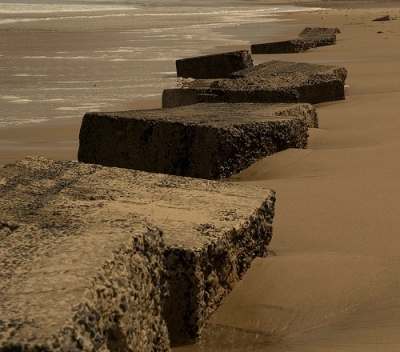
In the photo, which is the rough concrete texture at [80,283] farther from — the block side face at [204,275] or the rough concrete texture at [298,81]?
the rough concrete texture at [298,81]

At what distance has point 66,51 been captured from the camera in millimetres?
13141

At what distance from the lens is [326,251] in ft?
9.38

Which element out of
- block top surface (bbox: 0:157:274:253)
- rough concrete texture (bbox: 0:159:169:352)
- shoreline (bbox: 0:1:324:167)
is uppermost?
rough concrete texture (bbox: 0:159:169:352)

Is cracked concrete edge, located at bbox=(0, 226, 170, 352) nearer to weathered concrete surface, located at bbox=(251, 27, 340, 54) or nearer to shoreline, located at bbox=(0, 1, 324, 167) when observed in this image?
shoreline, located at bbox=(0, 1, 324, 167)

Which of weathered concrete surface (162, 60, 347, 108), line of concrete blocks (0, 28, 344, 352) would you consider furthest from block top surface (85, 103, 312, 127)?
weathered concrete surface (162, 60, 347, 108)

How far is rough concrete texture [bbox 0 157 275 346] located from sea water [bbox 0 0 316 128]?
152 inches

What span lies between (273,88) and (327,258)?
12.0 feet

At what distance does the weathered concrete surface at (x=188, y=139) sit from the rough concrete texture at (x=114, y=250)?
3.46ft

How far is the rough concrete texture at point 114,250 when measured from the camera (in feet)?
5.41

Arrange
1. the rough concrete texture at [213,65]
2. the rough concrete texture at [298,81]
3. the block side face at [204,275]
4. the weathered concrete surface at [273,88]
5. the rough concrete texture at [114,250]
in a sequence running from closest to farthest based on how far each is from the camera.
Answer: the rough concrete texture at [114,250] → the block side face at [204,275] → the weathered concrete surface at [273,88] → the rough concrete texture at [298,81] → the rough concrete texture at [213,65]

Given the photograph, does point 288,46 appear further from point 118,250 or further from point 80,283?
point 80,283

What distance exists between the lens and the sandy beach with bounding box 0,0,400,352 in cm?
230

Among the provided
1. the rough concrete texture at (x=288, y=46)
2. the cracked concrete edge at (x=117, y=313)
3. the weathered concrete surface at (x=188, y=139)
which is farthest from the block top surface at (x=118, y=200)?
the rough concrete texture at (x=288, y=46)

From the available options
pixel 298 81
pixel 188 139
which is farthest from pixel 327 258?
pixel 298 81
